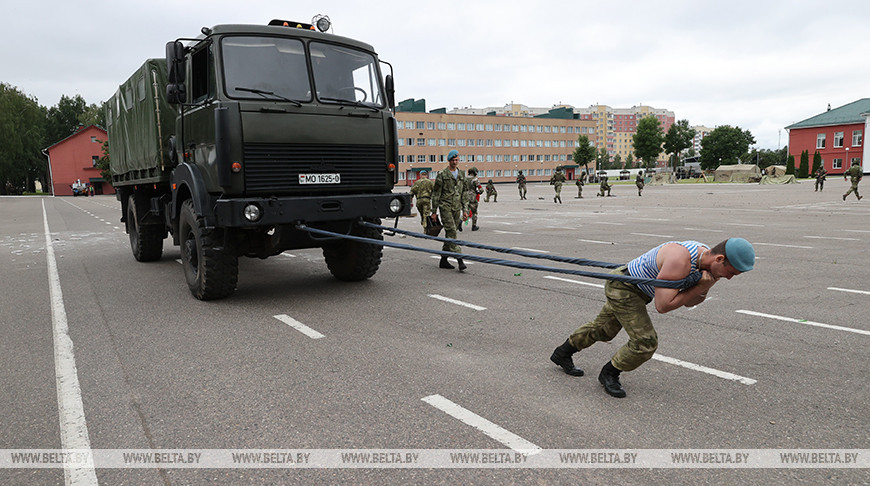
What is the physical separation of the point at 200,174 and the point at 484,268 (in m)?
4.74

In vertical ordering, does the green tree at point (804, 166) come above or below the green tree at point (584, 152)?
below

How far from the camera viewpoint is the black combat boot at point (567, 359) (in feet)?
14.0

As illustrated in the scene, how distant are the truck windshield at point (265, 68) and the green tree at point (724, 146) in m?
103

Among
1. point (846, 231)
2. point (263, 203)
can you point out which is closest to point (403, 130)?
point (846, 231)

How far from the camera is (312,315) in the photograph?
6.21 metres

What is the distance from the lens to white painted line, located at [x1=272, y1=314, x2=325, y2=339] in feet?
17.9

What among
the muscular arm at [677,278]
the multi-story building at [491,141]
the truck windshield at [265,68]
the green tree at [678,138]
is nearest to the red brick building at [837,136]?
the green tree at [678,138]

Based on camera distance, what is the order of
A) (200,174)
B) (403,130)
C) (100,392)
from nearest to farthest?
(100,392) → (200,174) → (403,130)

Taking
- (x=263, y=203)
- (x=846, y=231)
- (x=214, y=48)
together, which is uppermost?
(x=214, y=48)

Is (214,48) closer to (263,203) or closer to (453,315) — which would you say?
(263,203)

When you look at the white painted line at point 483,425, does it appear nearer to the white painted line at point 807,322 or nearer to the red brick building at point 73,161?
the white painted line at point 807,322
